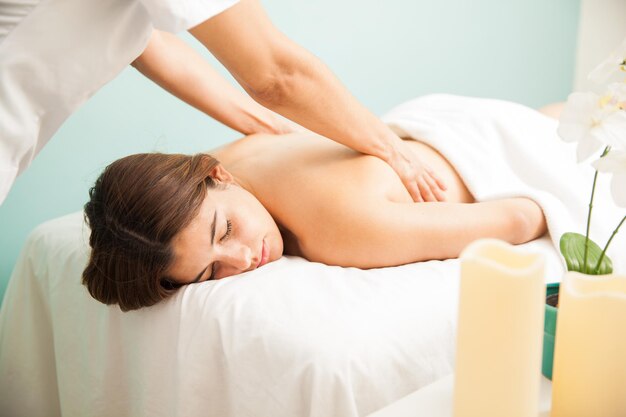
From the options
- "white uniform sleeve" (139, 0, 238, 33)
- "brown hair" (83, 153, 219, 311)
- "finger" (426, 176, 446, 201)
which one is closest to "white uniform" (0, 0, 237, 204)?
"white uniform sleeve" (139, 0, 238, 33)

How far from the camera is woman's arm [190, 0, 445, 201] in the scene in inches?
42.6

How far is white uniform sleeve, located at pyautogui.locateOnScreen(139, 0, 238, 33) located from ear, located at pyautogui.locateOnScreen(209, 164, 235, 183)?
20.2 inches

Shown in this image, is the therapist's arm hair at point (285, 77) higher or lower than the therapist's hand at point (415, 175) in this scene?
higher

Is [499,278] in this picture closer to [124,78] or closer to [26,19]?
[26,19]

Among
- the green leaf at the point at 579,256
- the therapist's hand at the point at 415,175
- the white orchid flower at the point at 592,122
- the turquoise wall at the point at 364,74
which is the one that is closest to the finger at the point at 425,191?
the therapist's hand at the point at 415,175

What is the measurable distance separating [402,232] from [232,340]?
0.44 m

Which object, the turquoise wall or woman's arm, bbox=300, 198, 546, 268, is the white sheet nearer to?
woman's arm, bbox=300, 198, 546, 268

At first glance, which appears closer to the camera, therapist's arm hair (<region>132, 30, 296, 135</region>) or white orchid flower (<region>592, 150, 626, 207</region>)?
white orchid flower (<region>592, 150, 626, 207</region>)

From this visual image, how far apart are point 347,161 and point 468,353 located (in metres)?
0.93

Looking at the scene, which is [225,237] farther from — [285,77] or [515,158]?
[515,158]

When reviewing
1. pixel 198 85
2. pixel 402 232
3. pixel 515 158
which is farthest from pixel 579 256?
pixel 198 85

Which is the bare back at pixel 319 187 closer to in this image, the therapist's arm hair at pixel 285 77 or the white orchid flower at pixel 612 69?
the therapist's arm hair at pixel 285 77

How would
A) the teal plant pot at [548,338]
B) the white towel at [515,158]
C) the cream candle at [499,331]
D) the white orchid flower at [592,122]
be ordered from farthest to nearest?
the white towel at [515,158]
the teal plant pot at [548,338]
the white orchid flower at [592,122]
the cream candle at [499,331]

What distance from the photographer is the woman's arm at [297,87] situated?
3.55 feet
